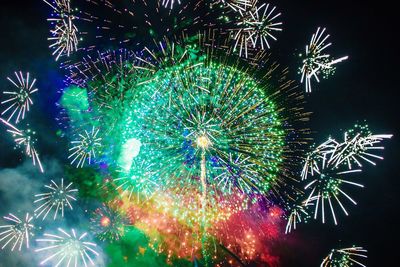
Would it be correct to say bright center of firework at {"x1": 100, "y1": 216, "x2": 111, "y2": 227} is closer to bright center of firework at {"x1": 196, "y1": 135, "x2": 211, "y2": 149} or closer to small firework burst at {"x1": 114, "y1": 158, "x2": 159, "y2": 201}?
small firework burst at {"x1": 114, "y1": 158, "x2": 159, "y2": 201}

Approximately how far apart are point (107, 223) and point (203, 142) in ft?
14.4

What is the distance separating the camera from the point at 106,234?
9234mm

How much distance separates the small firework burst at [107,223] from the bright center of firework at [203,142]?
151 inches

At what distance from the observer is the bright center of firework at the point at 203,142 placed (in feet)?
24.7

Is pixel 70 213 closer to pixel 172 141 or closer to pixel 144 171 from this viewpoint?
pixel 144 171

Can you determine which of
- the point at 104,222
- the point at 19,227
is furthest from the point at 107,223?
the point at 19,227

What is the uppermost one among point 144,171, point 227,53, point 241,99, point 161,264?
point 227,53

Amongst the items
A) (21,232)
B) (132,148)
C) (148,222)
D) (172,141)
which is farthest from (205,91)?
(21,232)

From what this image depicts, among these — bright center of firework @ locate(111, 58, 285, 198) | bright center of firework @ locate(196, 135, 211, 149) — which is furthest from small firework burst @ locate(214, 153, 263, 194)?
bright center of firework @ locate(196, 135, 211, 149)

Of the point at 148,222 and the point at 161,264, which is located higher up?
the point at 148,222

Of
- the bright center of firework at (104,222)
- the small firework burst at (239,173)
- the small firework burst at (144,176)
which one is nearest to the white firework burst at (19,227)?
the bright center of firework at (104,222)

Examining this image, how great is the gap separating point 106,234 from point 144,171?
3327mm

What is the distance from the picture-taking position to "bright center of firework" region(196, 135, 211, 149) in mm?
7523

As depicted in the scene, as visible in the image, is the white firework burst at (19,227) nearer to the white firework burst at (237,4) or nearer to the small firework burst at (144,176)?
the small firework burst at (144,176)
